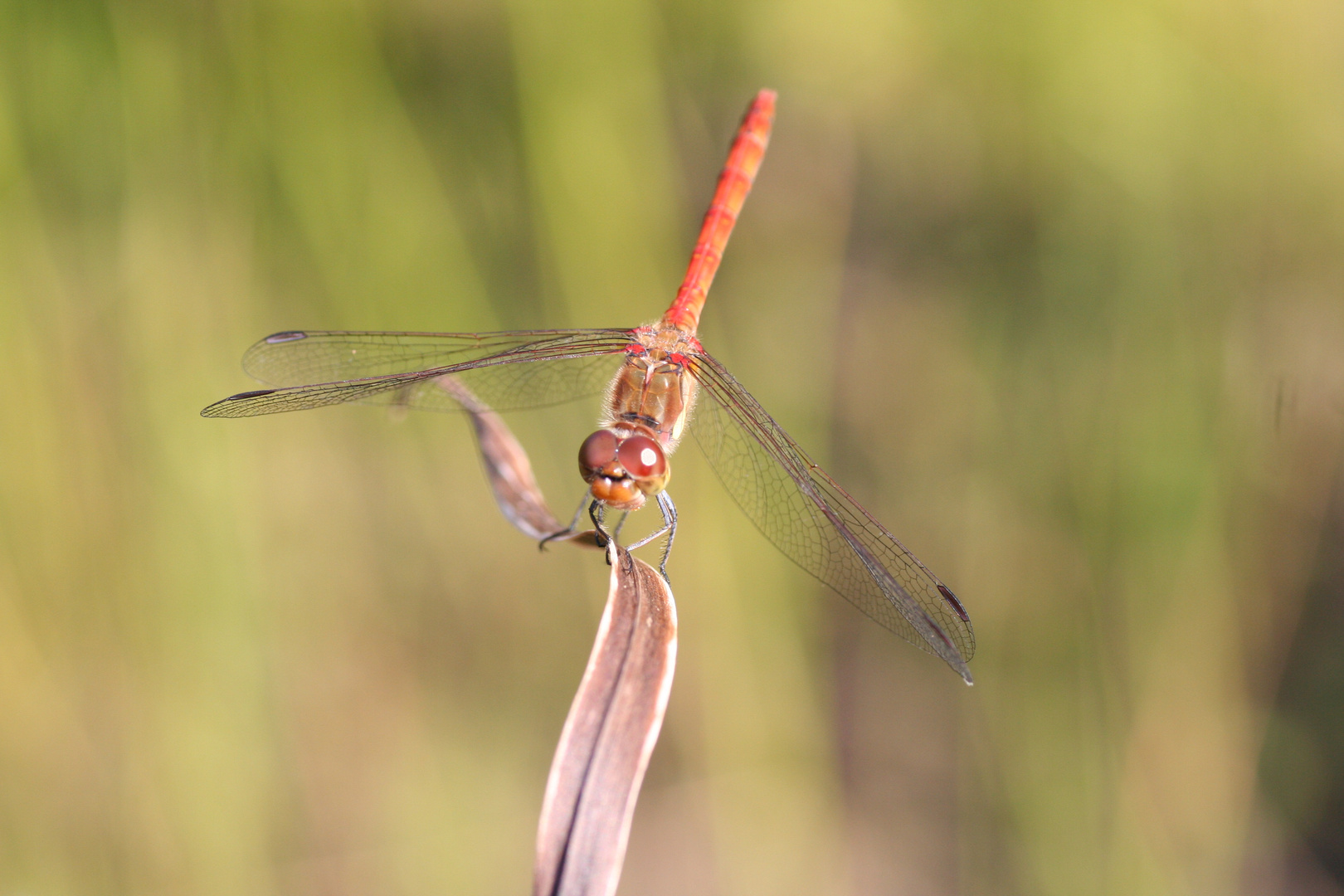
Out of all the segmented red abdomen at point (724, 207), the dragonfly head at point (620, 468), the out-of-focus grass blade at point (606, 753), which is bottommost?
the out-of-focus grass blade at point (606, 753)

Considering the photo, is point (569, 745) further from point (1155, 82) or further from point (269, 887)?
point (1155, 82)

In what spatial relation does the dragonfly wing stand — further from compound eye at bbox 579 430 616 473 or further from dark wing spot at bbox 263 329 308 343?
dark wing spot at bbox 263 329 308 343

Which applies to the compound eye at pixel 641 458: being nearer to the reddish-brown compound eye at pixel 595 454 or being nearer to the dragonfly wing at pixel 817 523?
the reddish-brown compound eye at pixel 595 454

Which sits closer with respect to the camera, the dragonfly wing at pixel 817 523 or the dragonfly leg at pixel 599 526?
the dragonfly leg at pixel 599 526

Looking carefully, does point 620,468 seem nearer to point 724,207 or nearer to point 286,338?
point 286,338

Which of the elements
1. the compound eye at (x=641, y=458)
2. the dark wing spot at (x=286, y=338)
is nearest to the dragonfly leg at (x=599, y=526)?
the compound eye at (x=641, y=458)

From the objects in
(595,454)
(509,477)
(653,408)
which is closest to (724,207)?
(653,408)

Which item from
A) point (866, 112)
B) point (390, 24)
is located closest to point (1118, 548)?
point (866, 112)
